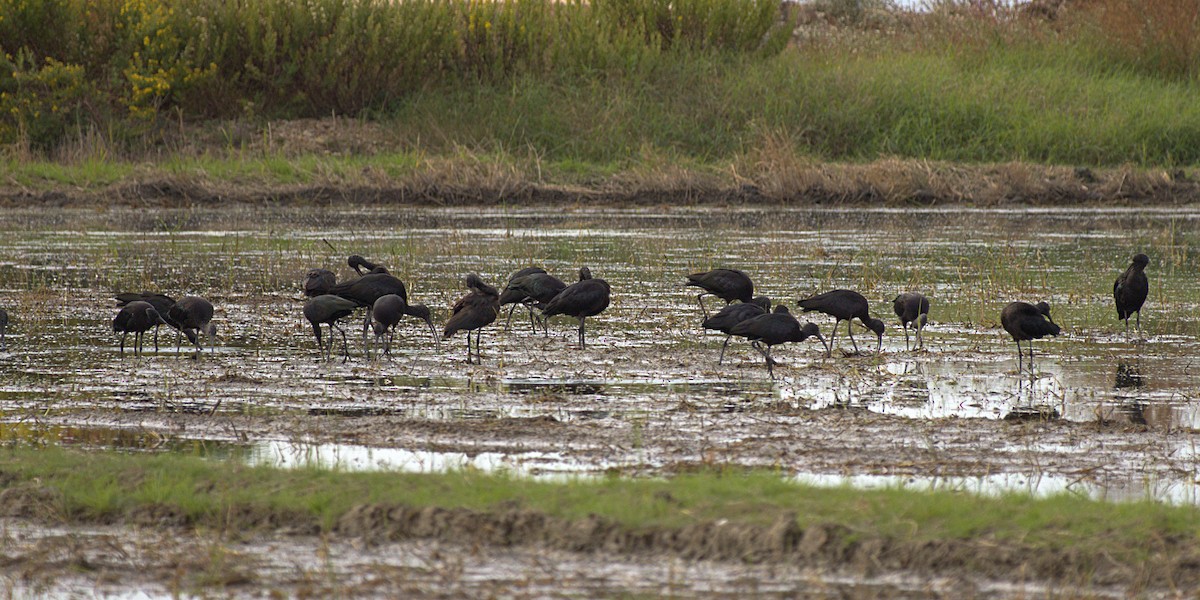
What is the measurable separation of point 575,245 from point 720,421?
11.6 metres

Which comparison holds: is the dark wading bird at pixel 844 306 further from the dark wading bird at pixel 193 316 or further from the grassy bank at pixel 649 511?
the grassy bank at pixel 649 511

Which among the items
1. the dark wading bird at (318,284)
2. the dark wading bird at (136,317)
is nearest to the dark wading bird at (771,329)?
the dark wading bird at (318,284)

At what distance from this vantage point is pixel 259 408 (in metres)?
9.05

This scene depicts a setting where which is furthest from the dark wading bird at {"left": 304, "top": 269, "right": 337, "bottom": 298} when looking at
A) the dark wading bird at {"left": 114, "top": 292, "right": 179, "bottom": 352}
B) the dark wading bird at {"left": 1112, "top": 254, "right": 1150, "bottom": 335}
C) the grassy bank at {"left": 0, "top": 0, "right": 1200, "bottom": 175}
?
the grassy bank at {"left": 0, "top": 0, "right": 1200, "bottom": 175}

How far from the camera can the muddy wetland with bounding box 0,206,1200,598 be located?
5.88 meters

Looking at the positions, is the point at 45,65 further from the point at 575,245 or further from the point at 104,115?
the point at 575,245

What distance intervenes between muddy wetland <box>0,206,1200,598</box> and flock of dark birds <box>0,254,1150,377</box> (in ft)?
0.65

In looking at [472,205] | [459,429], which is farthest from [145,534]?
[472,205]

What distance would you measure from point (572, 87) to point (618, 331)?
1915 centimetres

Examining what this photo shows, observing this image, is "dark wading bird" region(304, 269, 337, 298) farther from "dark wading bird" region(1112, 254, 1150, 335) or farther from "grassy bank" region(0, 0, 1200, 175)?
"grassy bank" region(0, 0, 1200, 175)

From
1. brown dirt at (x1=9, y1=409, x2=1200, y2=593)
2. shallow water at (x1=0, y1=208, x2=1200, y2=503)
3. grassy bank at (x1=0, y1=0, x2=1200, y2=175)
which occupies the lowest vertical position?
brown dirt at (x1=9, y1=409, x2=1200, y2=593)

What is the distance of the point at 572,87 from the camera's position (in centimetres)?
3109

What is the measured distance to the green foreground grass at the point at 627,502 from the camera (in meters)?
5.85

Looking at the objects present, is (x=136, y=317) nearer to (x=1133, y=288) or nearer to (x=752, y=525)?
(x=752, y=525)
